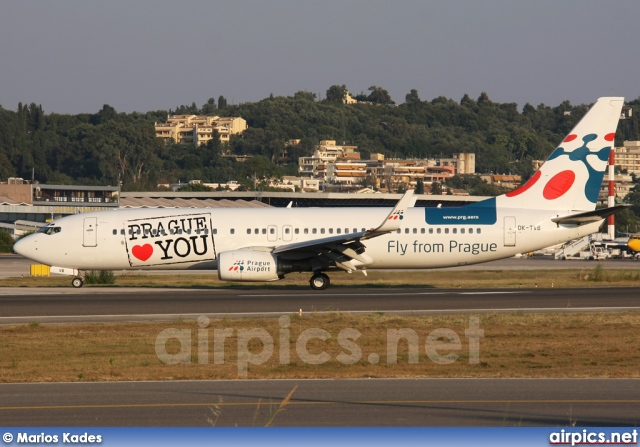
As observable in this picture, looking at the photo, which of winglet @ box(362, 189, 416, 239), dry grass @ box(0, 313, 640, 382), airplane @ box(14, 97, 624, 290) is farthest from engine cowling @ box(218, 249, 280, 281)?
dry grass @ box(0, 313, 640, 382)

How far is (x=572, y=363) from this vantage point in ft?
61.4

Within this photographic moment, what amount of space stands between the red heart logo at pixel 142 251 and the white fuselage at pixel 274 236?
1.5 inches

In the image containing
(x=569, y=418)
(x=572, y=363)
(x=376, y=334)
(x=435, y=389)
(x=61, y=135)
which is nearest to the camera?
(x=569, y=418)

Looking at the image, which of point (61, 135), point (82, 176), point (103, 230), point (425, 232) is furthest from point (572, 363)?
point (61, 135)

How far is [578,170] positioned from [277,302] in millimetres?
13796

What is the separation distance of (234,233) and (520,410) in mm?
23557

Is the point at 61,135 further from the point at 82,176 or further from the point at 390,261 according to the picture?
the point at 390,261

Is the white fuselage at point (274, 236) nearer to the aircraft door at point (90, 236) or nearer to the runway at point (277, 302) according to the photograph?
the aircraft door at point (90, 236)

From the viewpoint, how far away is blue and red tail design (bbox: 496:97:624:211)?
36.8 m

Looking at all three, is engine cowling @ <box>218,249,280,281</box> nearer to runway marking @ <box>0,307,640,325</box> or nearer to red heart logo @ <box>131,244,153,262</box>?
red heart logo @ <box>131,244,153,262</box>

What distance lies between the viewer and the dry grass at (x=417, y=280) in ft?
128

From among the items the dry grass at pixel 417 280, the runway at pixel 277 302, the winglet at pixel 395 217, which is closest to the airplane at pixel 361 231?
the runway at pixel 277 302

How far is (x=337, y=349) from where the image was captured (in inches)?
813

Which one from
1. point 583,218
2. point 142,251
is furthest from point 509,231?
point 142,251
